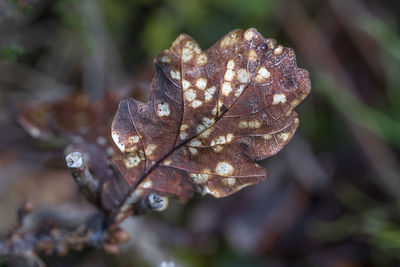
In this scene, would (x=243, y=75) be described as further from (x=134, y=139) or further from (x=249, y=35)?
(x=134, y=139)

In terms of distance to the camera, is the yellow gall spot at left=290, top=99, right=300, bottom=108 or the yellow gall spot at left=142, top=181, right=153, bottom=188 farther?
the yellow gall spot at left=142, top=181, right=153, bottom=188

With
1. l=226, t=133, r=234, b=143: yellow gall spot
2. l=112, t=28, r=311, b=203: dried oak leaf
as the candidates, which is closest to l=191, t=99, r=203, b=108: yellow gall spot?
l=112, t=28, r=311, b=203: dried oak leaf

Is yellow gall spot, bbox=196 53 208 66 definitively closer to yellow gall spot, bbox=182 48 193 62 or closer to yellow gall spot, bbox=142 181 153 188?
yellow gall spot, bbox=182 48 193 62

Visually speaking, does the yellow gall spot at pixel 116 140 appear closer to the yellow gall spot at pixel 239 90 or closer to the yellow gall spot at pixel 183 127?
the yellow gall spot at pixel 183 127

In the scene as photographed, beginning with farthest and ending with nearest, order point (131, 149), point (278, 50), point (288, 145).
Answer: point (288, 145) < point (131, 149) < point (278, 50)

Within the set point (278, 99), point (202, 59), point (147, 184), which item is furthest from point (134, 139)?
point (278, 99)

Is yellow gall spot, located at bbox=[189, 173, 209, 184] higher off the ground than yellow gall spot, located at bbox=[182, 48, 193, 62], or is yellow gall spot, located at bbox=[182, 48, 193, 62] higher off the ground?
yellow gall spot, located at bbox=[182, 48, 193, 62]

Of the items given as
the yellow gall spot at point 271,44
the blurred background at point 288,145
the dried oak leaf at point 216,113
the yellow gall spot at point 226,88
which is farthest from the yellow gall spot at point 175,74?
the blurred background at point 288,145
